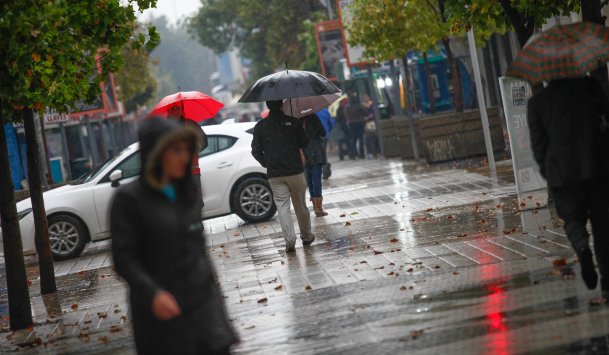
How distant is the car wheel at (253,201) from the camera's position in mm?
18328

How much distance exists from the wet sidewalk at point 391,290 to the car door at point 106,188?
0.65 meters

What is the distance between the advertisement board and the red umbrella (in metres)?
20.8

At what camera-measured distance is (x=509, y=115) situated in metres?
14.9

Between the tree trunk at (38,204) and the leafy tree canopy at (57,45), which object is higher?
the leafy tree canopy at (57,45)

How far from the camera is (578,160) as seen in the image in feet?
26.9

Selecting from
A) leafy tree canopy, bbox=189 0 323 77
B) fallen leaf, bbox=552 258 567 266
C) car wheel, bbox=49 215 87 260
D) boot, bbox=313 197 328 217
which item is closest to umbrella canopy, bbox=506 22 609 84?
fallen leaf, bbox=552 258 567 266

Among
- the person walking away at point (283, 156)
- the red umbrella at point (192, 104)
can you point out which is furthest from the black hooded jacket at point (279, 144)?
the red umbrella at point (192, 104)

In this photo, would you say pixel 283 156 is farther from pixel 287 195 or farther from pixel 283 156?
pixel 287 195

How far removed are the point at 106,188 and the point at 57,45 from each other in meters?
6.51

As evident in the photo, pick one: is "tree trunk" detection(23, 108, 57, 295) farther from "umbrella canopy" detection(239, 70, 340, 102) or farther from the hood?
the hood

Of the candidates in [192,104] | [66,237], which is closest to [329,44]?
[192,104]

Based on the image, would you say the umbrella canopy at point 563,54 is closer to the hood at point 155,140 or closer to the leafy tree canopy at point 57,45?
the leafy tree canopy at point 57,45

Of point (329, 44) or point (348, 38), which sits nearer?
point (348, 38)

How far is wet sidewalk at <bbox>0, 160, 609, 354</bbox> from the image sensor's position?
309 inches
